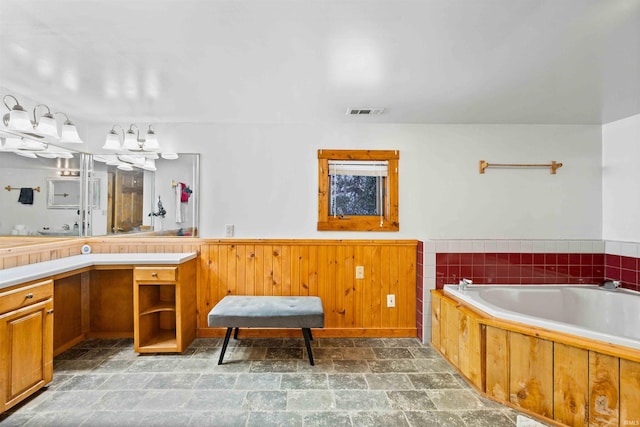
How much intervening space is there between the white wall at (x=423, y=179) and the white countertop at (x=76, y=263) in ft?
1.58

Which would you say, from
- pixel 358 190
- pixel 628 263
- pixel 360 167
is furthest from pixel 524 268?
pixel 360 167

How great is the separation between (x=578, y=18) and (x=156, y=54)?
7.51 ft

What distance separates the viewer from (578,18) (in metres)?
1.38

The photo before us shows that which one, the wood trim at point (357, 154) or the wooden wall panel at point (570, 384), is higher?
the wood trim at point (357, 154)

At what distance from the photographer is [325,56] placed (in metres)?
1.74

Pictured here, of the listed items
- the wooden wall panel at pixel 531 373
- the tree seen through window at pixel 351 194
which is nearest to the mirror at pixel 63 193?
the tree seen through window at pixel 351 194

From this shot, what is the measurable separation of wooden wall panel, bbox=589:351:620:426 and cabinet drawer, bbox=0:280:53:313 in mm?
3526

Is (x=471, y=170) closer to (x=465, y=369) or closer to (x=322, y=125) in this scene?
Answer: (x=322, y=125)

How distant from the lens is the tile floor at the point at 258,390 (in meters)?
1.76

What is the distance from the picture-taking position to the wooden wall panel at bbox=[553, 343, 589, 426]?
169 centimetres

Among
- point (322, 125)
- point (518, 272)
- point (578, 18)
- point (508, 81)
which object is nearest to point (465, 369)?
point (518, 272)

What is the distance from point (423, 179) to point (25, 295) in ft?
11.0

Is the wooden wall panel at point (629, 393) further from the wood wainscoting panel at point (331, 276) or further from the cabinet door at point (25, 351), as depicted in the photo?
the cabinet door at point (25, 351)

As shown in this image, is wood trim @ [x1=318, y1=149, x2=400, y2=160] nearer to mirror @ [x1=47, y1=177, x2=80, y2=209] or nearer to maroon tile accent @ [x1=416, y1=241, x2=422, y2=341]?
maroon tile accent @ [x1=416, y1=241, x2=422, y2=341]
